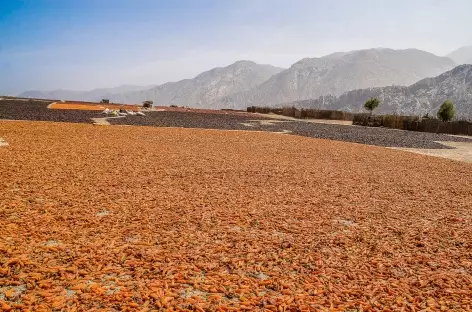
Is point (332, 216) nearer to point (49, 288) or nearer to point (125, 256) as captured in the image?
point (125, 256)

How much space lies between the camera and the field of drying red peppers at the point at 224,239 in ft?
12.4

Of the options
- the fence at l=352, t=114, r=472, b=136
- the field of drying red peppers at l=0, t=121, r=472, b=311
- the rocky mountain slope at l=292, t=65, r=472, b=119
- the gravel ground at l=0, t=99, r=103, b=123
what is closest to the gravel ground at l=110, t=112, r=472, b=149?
the gravel ground at l=0, t=99, r=103, b=123

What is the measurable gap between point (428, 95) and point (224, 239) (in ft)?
515

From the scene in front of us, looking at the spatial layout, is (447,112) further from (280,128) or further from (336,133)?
(280,128)

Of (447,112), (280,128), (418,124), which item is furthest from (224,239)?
(447,112)

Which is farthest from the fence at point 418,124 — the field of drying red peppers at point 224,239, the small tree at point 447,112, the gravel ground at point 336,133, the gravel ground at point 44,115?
the gravel ground at point 44,115

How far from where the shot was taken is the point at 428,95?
137 m

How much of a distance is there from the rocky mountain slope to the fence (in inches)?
3039

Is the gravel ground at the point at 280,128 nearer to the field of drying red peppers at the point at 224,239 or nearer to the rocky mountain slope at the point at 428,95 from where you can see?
the field of drying red peppers at the point at 224,239

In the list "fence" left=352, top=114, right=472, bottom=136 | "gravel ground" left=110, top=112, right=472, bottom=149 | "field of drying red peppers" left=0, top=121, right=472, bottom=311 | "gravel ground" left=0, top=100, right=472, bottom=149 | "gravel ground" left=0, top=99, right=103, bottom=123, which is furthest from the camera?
"fence" left=352, top=114, right=472, bottom=136

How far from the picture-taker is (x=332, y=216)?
6770mm

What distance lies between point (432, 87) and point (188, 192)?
162 m

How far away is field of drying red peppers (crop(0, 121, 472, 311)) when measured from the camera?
3.79m

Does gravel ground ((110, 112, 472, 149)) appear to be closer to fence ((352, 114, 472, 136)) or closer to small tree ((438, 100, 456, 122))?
fence ((352, 114, 472, 136))
